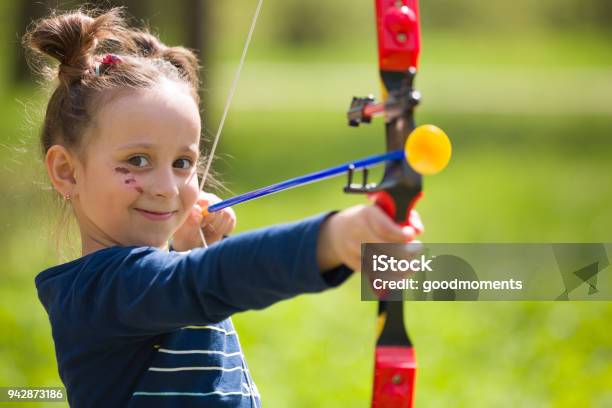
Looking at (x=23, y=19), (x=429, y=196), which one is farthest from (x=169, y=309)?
(x=23, y=19)

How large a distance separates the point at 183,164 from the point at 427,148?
2.92ft

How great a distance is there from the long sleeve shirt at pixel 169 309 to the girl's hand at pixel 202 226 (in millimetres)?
357

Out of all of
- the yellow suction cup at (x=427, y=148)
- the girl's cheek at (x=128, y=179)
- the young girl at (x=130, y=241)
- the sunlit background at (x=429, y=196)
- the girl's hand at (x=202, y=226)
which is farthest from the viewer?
the sunlit background at (x=429, y=196)

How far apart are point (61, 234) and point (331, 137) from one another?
12.1m

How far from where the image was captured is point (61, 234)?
2660mm

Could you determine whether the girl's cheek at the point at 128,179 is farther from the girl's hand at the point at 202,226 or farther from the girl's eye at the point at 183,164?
the girl's hand at the point at 202,226

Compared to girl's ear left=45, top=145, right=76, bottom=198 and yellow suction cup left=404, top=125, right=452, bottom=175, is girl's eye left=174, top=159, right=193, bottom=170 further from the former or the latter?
yellow suction cup left=404, top=125, right=452, bottom=175

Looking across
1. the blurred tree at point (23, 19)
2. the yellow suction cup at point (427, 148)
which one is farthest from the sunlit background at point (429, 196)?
the yellow suction cup at point (427, 148)

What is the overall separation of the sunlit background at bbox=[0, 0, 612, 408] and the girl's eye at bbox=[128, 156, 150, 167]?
581mm

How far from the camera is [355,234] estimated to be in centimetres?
152

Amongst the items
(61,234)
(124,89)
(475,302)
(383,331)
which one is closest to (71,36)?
(124,89)

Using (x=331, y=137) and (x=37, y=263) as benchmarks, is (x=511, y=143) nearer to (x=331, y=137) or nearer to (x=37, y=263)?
(x=331, y=137)

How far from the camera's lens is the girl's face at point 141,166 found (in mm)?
2152

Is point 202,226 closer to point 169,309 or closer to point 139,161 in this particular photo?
point 139,161
